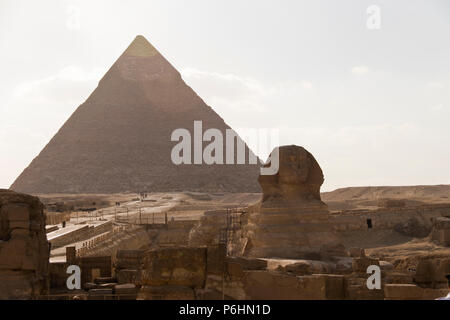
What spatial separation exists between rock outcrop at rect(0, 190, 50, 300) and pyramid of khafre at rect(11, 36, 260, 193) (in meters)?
120

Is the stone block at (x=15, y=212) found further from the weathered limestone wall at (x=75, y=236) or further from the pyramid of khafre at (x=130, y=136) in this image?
the pyramid of khafre at (x=130, y=136)

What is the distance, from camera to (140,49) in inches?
5655

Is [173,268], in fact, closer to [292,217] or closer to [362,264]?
[362,264]

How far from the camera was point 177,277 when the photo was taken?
440 cm

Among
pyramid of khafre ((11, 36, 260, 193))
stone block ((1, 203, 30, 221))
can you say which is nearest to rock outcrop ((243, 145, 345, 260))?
stone block ((1, 203, 30, 221))

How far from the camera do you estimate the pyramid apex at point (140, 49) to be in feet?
471

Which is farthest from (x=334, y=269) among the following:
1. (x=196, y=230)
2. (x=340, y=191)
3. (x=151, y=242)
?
(x=340, y=191)

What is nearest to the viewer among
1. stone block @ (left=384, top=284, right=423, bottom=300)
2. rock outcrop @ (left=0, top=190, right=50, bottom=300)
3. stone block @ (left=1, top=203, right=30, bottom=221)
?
rock outcrop @ (left=0, top=190, right=50, bottom=300)

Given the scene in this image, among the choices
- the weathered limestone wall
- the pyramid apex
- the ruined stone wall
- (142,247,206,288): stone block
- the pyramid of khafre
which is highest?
the pyramid apex

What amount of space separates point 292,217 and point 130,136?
437 ft

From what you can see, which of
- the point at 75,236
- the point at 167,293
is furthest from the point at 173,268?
the point at 75,236

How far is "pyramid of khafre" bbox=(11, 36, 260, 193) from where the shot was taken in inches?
5113

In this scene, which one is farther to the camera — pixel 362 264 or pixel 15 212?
pixel 362 264

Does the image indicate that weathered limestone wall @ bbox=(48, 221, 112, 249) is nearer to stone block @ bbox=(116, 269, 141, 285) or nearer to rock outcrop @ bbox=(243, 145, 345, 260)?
rock outcrop @ bbox=(243, 145, 345, 260)
